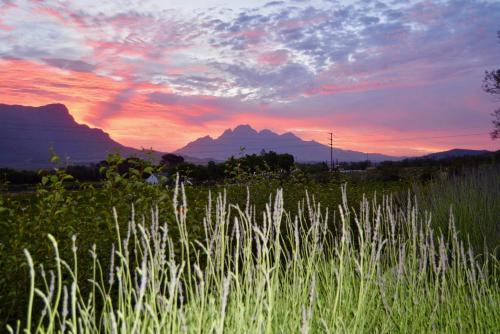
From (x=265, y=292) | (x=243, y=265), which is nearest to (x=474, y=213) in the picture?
(x=265, y=292)

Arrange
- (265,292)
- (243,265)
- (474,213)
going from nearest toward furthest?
(243,265) → (265,292) → (474,213)

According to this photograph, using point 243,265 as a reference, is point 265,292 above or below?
below

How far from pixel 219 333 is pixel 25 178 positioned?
22274mm

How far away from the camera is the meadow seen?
3.04 m

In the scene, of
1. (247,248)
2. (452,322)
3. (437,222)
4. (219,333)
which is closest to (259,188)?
(437,222)

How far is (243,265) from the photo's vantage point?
3.45 metres

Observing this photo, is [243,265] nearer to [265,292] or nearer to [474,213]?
[265,292]

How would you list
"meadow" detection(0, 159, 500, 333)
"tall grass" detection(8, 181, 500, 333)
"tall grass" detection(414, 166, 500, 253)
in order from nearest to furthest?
"tall grass" detection(8, 181, 500, 333) → "meadow" detection(0, 159, 500, 333) → "tall grass" detection(414, 166, 500, 253)

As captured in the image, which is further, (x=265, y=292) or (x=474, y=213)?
(x=474, y=213)

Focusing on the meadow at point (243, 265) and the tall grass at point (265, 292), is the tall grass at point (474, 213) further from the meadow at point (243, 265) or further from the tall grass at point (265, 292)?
the tall grass at point (265, 292)

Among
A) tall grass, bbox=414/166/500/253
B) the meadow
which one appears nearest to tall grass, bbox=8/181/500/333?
the meadow

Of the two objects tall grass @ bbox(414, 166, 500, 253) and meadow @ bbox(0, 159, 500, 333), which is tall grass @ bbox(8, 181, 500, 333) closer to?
meadow @ bbox(0, 159, 500, 333)

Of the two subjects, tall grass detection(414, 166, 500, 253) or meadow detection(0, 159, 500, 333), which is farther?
tall grass detection(414, 166, 500, 253)

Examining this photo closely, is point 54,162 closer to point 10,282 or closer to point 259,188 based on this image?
point 10,282
